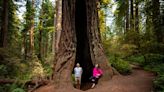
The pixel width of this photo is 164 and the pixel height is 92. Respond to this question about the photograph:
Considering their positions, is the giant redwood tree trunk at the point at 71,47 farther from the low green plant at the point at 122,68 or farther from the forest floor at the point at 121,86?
the low green plant at the point at 122,68

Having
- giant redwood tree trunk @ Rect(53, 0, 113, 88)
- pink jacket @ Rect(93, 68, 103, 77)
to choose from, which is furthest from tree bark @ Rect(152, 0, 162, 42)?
pink jacket @ Rect(93, 68, 103, 77)

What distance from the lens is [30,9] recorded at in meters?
26.2

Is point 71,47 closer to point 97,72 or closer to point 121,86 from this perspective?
point 97,72

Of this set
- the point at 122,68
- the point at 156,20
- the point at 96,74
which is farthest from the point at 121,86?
the point at 156,20

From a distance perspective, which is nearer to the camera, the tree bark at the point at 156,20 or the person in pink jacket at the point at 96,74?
the person in pink jacket at the point at 96,74

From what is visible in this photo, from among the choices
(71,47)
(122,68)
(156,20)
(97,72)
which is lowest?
(122,68)

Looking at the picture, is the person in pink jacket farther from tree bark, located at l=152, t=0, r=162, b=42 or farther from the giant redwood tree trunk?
tree bark, located at l=152, t=0, r=162, b=42

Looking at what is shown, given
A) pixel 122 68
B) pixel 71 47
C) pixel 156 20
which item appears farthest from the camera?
pixel 156 20

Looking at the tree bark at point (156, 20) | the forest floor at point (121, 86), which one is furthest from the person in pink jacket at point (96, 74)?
the tree bark at point (156, 20)

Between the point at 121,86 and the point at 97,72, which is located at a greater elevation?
the point at 97,72

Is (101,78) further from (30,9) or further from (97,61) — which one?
(30,9)

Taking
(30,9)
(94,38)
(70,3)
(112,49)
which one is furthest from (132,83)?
(30,9)

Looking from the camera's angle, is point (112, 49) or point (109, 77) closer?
point (109, 77)

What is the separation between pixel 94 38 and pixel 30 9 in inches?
498
